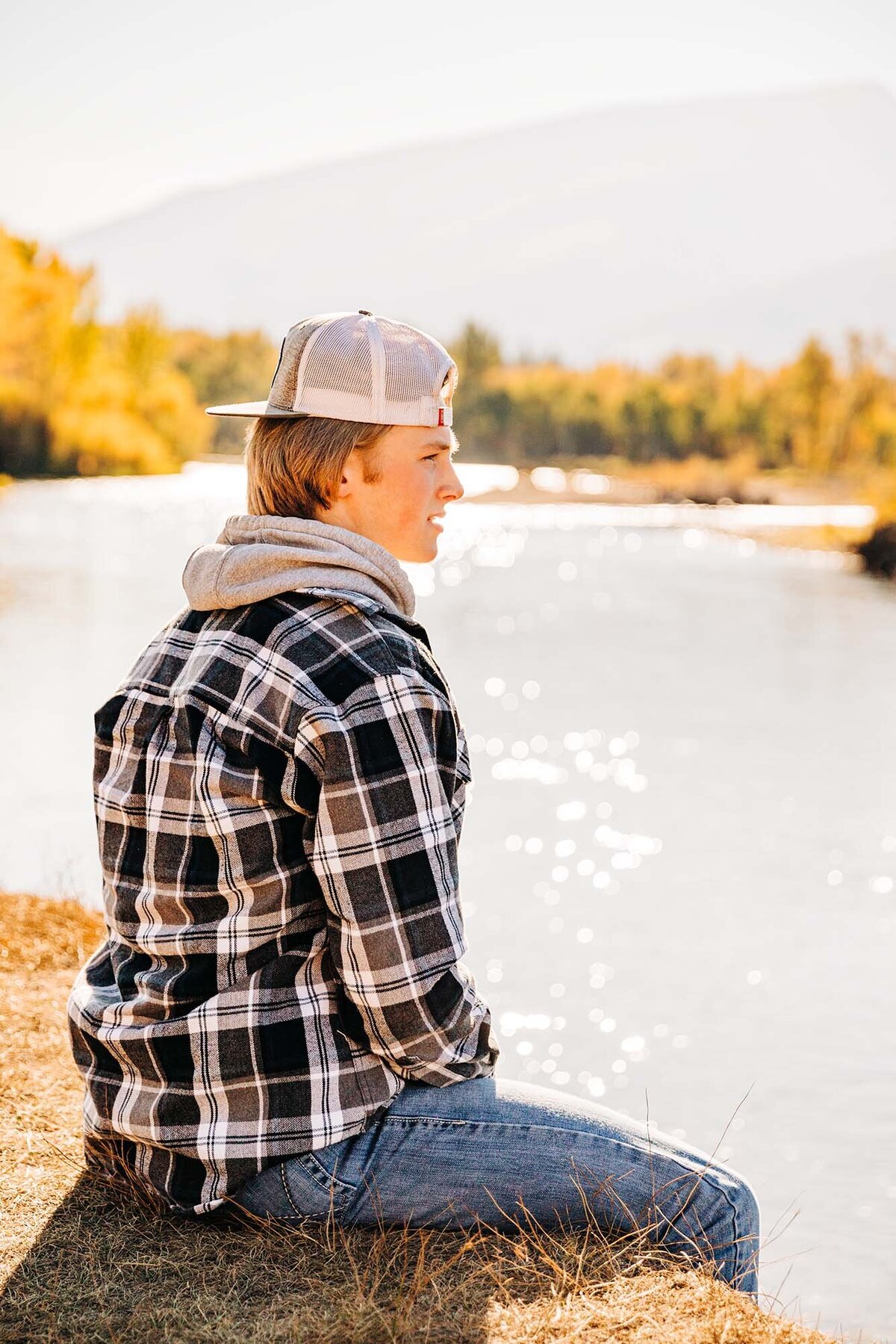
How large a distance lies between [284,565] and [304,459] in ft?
0.49

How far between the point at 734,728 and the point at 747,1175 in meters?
5.94

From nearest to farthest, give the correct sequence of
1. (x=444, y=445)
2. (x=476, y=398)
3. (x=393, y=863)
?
(x=393, y=863), (x=444, y=445), (x=476, y=398)

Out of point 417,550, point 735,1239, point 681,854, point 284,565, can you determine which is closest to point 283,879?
point 284,565

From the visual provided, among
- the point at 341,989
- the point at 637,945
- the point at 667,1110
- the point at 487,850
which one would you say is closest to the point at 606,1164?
the point at 341,989

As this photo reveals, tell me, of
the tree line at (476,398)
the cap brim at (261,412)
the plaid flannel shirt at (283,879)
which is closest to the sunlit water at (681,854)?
the plaid flannel shirt at (283,879)

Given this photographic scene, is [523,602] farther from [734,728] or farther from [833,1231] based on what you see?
[833,1231]

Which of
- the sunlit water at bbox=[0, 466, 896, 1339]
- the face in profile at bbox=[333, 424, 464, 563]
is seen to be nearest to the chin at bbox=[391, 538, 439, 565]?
the face in profile at bbox=[333, 424, 464, 563]

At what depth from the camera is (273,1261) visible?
5.94ft

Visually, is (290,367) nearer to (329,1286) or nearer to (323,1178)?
(323,1178)

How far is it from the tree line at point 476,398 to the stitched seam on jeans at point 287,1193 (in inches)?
947

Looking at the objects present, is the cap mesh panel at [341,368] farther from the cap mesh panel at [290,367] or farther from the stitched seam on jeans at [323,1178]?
the stitched seam on jeans at [323,1178]

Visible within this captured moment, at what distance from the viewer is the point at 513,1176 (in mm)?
1807

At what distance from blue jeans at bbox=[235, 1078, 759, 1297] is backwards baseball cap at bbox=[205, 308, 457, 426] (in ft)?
2.79

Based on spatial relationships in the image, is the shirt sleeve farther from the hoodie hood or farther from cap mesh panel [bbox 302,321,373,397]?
cap mesh panel [bbox 302,321,373,397]
